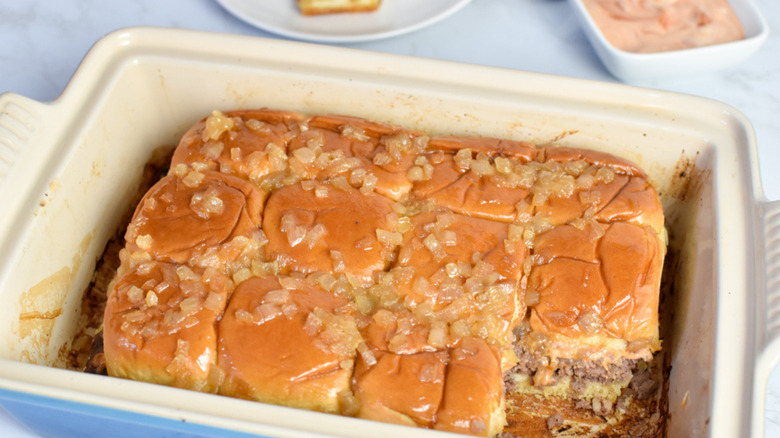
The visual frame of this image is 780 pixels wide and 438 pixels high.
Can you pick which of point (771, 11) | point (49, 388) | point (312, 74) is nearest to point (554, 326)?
point (312, 74)

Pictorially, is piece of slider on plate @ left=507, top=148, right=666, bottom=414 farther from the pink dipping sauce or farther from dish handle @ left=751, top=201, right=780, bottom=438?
the pink dipping sauce

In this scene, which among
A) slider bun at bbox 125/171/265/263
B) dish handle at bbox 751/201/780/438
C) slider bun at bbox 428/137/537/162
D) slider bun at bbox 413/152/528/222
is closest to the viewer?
dish handle at bbox 751/201/780/438

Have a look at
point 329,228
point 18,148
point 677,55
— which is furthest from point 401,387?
point 677,55

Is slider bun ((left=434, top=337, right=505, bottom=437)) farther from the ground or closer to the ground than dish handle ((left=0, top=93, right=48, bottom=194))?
closer to the ground

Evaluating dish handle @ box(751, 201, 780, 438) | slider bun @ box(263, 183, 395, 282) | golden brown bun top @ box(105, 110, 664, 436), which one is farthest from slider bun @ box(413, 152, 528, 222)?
dish handle @ box(751, 201, 780, 438)

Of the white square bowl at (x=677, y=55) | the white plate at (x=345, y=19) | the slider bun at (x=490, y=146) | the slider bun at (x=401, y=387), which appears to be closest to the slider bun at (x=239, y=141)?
the slider bun at (x=490, y=146)

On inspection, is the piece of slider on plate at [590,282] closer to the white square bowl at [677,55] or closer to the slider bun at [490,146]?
the slider bun at [490,146]
